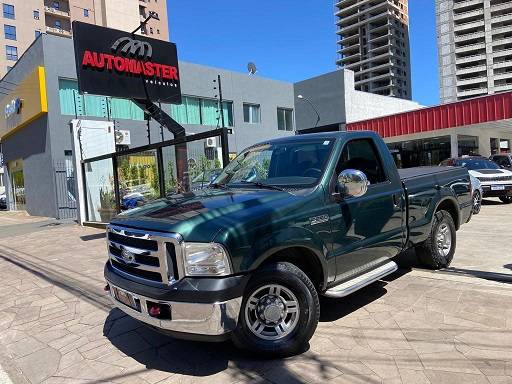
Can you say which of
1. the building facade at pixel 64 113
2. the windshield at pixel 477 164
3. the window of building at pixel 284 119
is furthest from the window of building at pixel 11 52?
the windshield at pixel 477 164

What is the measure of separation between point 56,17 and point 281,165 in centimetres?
7328

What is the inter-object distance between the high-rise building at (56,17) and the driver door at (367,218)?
6534 centimetres

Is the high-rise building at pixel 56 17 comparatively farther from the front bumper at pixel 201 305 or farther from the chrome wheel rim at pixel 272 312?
the chrome wheel rim at pixel 272 312

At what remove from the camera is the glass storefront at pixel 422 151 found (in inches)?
1209

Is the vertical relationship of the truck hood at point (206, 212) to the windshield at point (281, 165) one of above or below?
below

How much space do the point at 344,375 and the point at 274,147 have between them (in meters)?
2.60

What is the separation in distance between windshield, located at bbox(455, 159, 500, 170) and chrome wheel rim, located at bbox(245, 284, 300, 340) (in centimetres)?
1356

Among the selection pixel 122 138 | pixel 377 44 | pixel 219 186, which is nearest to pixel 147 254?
pixel 219 186

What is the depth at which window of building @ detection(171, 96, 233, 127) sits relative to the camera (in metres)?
26.9

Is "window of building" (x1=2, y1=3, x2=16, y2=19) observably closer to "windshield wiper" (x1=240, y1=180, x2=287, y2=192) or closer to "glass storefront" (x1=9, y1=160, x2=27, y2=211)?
"glass storefront" (x1=9, y1=160, x2=27, y2=211)

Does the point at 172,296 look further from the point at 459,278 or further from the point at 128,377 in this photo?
the point at 459,278

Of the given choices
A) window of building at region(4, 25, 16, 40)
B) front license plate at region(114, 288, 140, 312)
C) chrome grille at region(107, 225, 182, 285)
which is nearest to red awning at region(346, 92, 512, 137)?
chrome grille at region(107, 225, 182, 285)

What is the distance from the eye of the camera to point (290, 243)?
358 cm

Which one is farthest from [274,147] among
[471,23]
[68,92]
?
[471,23]
